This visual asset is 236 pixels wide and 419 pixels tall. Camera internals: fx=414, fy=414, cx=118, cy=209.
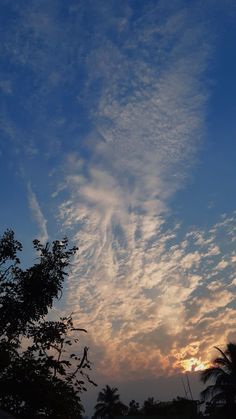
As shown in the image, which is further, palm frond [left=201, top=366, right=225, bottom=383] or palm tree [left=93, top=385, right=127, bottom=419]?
palm tree [left=93, top=385, right=127, bottom=419]

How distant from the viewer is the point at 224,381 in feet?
99.8

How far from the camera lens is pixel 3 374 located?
394 inches

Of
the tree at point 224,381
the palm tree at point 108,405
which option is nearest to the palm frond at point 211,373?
→ the tree at point 224,381

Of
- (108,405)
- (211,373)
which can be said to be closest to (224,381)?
(211,373)

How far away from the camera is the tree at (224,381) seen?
2969 centimetres

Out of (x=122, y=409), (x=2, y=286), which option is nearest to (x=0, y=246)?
(x=2, y=286)

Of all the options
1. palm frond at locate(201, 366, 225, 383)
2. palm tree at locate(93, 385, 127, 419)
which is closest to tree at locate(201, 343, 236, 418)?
palm frond at locate(201, 366, 225, 383)

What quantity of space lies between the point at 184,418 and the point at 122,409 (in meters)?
34.7

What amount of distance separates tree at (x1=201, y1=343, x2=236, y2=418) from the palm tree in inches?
1671

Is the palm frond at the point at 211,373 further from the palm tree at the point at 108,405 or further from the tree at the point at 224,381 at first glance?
the palm tree at the point at 108,405

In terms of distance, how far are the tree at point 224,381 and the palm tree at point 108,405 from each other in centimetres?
4245

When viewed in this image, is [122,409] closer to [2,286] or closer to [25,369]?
[2,286]

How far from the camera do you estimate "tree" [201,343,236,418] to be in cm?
2969

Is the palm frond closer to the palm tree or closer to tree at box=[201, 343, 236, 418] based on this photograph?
tree at box=[201, 343, 236, 418]
